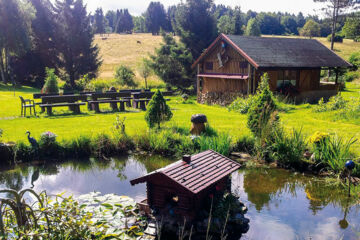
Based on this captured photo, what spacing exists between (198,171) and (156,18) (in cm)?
10503

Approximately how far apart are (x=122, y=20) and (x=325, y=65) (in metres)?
111

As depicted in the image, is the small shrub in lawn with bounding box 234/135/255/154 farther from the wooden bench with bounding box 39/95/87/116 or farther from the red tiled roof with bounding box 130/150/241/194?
the wooden bench with bounding box 39/95/87/116

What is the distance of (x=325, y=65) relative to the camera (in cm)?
2392

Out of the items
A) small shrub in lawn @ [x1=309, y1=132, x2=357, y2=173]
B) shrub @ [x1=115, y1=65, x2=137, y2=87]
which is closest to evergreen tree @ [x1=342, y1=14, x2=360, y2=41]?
shrub @ [x1=115, y1=65, x2=137, y2=87]

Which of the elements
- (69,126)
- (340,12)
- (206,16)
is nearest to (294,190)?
(69,126)

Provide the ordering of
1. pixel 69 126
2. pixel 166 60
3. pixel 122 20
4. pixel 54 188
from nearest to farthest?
pixel 54 188 → pixel 69 126 → pixel 166 60 → pixel 122 20

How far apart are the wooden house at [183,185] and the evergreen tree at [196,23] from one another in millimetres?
28027

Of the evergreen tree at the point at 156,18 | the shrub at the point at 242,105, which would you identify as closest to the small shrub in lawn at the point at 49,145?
the shrub at the point at 242,105

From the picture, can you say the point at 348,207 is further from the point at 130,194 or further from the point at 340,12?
the point at 340,12

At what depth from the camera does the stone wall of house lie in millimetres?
22094

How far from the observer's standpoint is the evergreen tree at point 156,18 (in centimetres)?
10394

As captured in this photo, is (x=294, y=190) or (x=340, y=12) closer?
(x=294, y=190)

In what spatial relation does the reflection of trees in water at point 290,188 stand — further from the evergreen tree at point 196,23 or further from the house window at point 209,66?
the evergreen tree at point 196,23

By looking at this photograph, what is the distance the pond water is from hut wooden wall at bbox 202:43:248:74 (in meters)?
13.8
